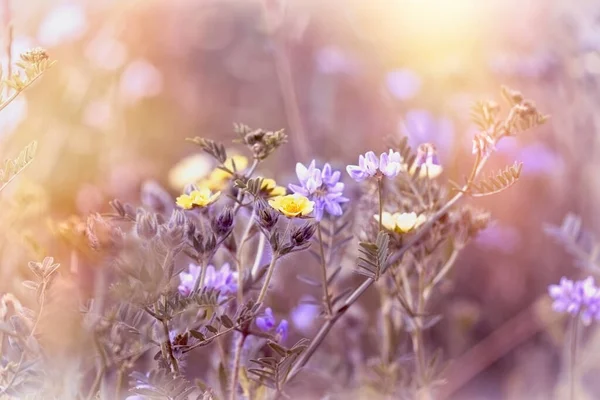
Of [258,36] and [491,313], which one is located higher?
Answer: [258,36]

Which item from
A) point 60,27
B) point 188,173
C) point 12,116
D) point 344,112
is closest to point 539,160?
point 344,112

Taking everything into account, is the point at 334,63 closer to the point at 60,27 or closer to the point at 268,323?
the point at 60,27

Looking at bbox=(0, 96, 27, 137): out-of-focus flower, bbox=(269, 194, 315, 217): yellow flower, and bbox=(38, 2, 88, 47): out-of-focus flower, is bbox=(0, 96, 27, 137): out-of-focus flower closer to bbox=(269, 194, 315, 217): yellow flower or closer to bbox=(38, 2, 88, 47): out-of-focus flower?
bbox=(38, 2, 88, 47): out-of-focus flower

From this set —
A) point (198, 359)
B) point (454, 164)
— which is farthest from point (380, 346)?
point (454, 164)

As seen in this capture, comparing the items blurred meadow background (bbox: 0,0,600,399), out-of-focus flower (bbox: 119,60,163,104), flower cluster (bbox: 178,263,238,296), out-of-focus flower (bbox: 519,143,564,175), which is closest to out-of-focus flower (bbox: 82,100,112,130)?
blurred meadow background (bbox: 0,0,600,399)

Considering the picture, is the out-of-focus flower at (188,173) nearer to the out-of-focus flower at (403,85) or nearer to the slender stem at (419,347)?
the slender stem at (419,347)

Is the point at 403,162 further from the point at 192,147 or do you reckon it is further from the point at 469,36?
the point at 469,36
